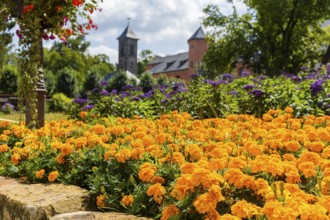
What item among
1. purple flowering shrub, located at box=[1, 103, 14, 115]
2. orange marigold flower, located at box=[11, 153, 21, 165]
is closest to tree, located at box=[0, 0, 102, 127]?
orange marigold flower, located at box=[11, 153, 21, 165]

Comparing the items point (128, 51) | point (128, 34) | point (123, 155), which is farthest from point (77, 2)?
point (128, 34)

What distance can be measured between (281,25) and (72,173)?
24483 millimetres

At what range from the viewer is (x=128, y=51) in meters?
79.3

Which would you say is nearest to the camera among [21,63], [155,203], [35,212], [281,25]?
[155,203]

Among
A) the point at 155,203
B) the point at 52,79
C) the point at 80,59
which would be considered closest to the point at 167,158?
the point at 155,203

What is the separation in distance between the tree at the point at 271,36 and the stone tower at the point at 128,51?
2041 inches

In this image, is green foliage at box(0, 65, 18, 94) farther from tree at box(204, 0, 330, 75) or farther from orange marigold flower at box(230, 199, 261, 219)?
orange marigold flower at box(230, 199, 261, 219)

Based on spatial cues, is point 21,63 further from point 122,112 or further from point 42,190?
point 42,190

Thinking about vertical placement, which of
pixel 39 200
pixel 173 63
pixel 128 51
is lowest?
pixel 39 200

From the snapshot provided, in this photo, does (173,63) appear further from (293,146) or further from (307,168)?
(307,168)

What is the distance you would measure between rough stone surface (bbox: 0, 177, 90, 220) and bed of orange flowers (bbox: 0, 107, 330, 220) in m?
0.13

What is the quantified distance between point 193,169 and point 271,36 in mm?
25679

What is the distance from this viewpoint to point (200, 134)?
4156 mm

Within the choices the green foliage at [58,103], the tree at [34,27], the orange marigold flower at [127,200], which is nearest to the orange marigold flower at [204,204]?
the orange marigold flower at [127,200]
